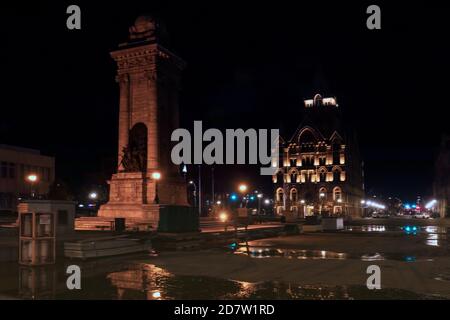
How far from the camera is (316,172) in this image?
400 ft

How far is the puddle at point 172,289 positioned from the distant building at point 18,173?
74320 millimetres

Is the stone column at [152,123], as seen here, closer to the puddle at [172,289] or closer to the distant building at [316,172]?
the puddle at [172,289]

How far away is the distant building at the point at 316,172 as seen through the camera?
119m

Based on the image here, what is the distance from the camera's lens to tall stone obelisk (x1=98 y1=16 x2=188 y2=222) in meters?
36.4

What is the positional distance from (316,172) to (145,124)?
294 ft

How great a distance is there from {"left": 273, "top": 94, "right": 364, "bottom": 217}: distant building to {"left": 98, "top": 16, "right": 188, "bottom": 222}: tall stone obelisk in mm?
83231

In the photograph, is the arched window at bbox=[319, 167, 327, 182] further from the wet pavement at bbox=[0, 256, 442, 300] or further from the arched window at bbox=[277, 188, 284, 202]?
the wet pavement at bbox=[0, 256, 442, 300]

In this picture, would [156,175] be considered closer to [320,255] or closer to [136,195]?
[136,195]

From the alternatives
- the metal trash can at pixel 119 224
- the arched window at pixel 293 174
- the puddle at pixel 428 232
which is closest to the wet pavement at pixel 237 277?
the puddle at pixel 428 232

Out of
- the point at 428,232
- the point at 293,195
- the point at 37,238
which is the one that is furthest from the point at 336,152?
the point at 37,238

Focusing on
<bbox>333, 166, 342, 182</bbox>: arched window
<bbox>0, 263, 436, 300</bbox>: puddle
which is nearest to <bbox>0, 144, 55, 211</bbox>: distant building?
<bbox>333, 166, 342, 182</bbox>: arched window

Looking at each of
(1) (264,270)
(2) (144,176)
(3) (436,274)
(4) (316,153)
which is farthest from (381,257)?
(4) (316,153)
